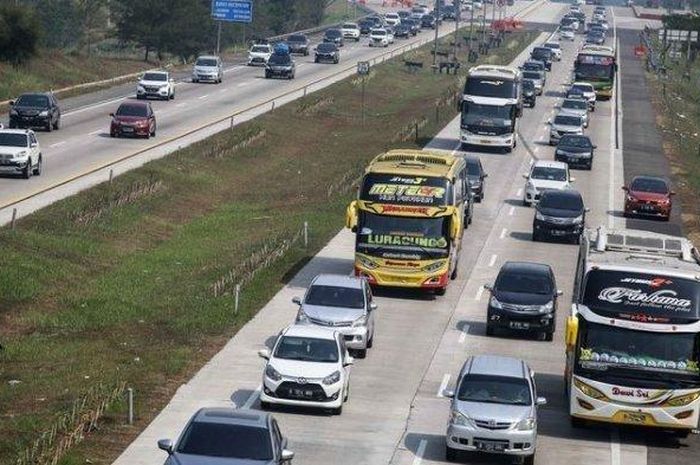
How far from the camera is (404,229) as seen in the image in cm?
4903

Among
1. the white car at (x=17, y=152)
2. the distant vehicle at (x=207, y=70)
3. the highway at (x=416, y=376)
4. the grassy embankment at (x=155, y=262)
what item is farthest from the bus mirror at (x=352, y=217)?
the distant vehicle at (x=207, y=70)

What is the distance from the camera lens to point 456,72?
460 ft

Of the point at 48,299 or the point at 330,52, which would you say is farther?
the point at 330,52

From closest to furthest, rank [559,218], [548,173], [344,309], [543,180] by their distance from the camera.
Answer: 1. [344,309]
2. [559,218]
3. [543,180]
4. [548,173]

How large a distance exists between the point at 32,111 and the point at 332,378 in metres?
48.6

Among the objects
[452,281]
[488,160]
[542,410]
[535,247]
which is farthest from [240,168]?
[542,410]

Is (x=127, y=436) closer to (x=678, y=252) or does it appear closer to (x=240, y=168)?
(x=678, y=252)

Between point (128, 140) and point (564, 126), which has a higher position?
point (564, 126)

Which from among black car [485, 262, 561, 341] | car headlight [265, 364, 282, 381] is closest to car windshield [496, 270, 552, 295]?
black car [485, 262, 561, 341]

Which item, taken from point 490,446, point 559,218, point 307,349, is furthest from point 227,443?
point 559,218

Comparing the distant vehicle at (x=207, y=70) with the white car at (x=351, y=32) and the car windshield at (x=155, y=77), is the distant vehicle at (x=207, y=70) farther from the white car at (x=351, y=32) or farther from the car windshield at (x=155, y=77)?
the white car at (x=351, y=32)

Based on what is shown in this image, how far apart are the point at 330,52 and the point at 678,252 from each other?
102108mm

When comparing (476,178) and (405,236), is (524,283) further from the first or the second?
(476,178)

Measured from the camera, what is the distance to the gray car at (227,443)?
1040 inches
